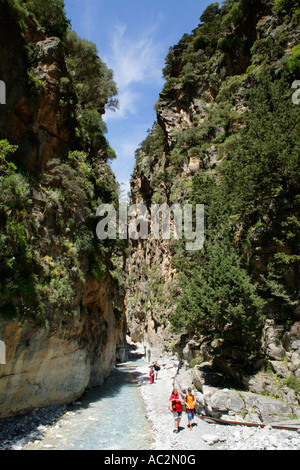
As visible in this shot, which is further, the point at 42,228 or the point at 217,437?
the point at 42,228

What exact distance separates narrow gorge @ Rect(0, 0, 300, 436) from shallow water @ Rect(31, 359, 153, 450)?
120 centimetres

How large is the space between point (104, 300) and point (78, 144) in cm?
1161

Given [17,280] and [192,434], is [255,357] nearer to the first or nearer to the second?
[192,434]

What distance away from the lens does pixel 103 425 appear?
11695 millimetres

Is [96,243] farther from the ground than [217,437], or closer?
farther from the ground

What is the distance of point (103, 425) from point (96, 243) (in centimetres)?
996

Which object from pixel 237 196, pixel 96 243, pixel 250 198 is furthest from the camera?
pixel 96 243

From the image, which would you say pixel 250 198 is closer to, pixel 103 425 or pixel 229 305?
pixel 229 305

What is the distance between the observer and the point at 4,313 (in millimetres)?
9383

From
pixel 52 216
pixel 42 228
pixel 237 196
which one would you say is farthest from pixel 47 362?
pixel 237 196

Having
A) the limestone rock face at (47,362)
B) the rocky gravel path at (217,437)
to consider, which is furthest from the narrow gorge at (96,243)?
the rocky gravel path at (217,437)

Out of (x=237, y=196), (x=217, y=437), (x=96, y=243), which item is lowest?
(x=217, y=437)
